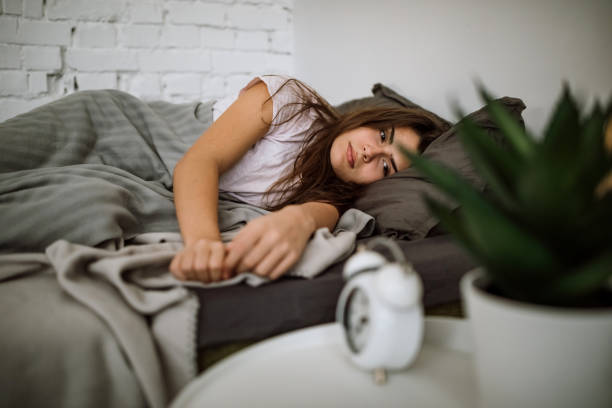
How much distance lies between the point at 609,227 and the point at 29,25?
218 cm

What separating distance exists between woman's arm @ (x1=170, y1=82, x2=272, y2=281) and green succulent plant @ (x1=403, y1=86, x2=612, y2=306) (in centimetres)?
38

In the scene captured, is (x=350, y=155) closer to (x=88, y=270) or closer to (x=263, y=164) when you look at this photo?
(x=263, y=164)

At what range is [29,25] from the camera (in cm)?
169

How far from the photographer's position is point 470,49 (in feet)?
3.39

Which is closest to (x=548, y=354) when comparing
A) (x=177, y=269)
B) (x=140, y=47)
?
(x=177, y=269)

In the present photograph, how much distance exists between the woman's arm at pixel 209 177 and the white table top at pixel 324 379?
18 cm

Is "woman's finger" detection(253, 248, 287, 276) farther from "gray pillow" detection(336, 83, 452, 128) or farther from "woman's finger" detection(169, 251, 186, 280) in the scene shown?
"gray pillow" detection(336, 83, 452, 128)

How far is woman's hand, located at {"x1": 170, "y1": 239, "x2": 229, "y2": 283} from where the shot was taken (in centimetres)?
58

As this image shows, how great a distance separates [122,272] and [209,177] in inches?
13.5

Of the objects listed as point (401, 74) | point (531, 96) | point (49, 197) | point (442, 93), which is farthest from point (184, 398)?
point (401, 74)

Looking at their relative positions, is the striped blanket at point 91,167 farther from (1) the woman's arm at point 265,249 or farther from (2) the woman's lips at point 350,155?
(2) the woman's lips at point 350,155

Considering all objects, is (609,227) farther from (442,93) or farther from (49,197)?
(442,93)

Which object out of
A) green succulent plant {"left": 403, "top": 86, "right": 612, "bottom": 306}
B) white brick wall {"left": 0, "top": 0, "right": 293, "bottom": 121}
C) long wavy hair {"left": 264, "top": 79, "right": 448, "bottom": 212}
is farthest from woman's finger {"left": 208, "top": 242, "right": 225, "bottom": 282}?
white brick wall {"left": 0, "top": 0, "right": 293, "bottom": 121}

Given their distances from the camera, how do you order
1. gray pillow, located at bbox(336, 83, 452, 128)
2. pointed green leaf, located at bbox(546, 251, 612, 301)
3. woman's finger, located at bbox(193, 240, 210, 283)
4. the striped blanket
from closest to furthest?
pointed green leaf, located at bbox(546, 251, 612, 301), woman's finger, located at bbox(193, 240, 210, 283), the striped blanket, gray pillow, located at bbox(336, 83, 452, 128)
